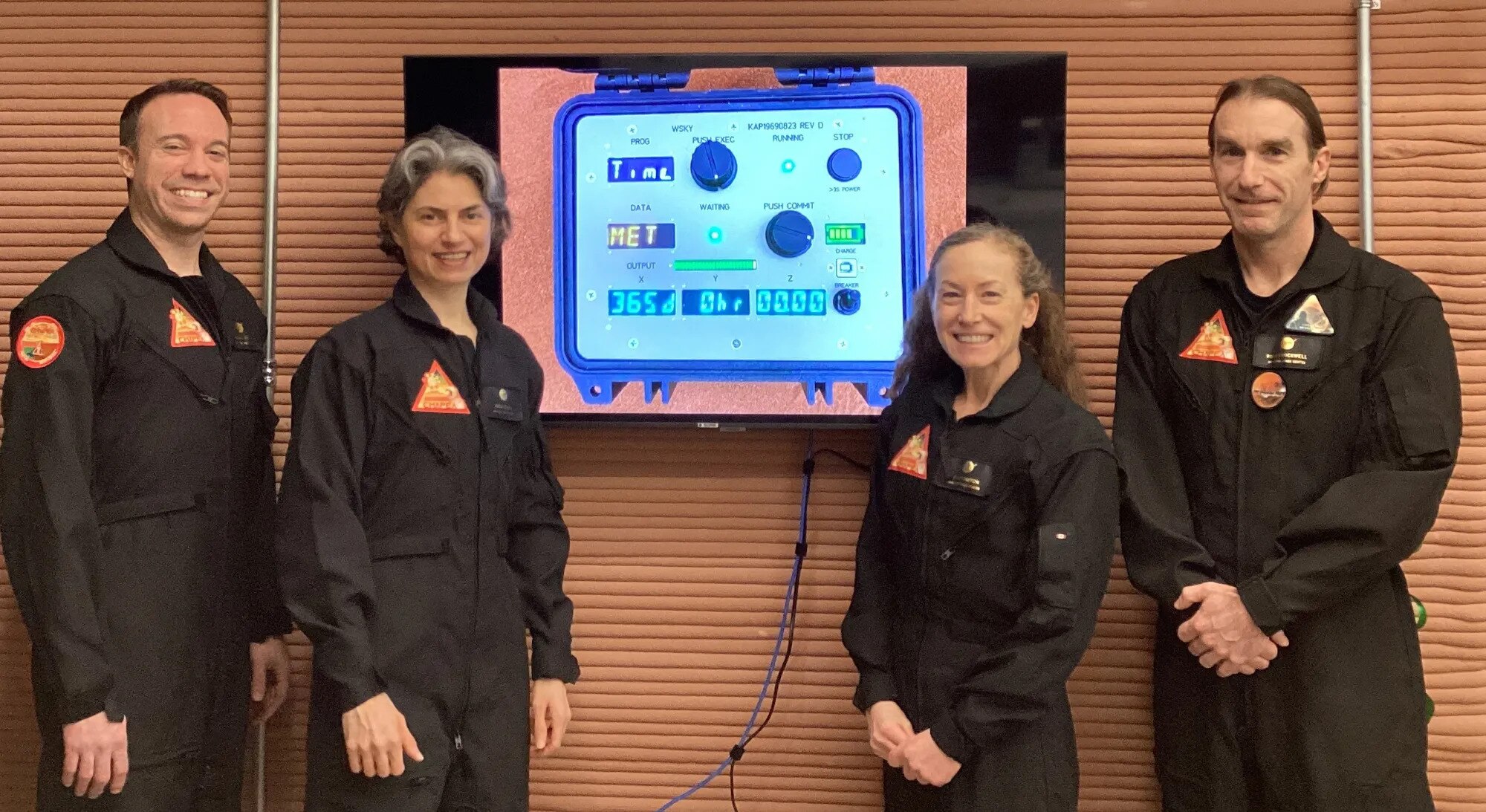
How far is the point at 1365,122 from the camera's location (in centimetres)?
250

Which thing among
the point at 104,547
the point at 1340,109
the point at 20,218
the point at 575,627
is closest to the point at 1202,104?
the point at 1340,109

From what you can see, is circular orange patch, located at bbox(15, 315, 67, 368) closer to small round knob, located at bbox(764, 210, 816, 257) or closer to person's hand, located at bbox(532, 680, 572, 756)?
person's hand, located at bbox(532, 680, 572, 756)

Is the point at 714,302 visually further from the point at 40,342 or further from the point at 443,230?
the point at 40,342

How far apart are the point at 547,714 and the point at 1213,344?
1.39 metres

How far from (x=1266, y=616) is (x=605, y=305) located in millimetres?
1478

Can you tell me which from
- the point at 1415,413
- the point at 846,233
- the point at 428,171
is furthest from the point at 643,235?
the point at 1415,413

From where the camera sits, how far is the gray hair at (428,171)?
2.06 m

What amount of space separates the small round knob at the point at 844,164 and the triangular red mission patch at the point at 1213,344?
807mm

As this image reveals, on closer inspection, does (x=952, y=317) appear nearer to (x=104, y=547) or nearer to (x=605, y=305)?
(x=605, y=305)

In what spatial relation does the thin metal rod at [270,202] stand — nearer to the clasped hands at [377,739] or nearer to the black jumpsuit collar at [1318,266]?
the clasped hands at [377,739]

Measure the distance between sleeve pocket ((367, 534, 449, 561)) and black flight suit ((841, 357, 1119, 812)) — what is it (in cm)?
75

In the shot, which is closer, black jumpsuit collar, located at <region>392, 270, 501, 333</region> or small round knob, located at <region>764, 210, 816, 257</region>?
black jumpsuit collar, located at <region>392, 270, 501, 333</region>

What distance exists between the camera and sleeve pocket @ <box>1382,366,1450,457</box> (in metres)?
1.93

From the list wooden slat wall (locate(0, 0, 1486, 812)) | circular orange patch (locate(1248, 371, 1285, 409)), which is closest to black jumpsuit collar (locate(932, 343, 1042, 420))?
circular orange patch (locate(1248, 371, 1285, 409))
